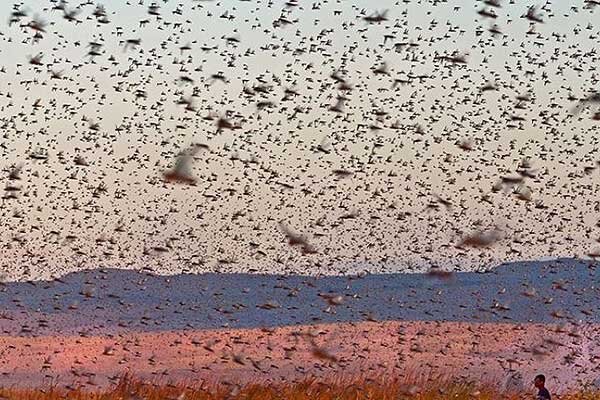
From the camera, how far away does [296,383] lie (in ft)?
72.2

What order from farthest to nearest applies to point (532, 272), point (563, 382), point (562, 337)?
point (532, 272), point (562, 337), point (563, 382)

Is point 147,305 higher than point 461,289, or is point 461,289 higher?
point 147,305

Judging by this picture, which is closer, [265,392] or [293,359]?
[265,392]

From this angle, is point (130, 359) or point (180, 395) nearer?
point (180, 395)

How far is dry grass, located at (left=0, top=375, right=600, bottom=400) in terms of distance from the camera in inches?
797

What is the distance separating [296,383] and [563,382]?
31.8 ft

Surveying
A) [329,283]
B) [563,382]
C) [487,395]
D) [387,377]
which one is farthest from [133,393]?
[329,283]

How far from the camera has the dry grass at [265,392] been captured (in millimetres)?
20234

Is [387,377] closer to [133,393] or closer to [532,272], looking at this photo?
[133,393]

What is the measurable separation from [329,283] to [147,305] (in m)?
62.6

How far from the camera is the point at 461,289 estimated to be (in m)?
86.7

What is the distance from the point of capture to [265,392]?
21.1 metres

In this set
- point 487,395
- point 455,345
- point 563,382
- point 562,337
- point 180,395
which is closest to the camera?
point 180,395

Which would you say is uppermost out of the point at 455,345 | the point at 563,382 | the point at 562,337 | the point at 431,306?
the point at 563,382
